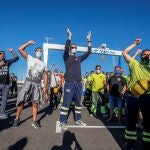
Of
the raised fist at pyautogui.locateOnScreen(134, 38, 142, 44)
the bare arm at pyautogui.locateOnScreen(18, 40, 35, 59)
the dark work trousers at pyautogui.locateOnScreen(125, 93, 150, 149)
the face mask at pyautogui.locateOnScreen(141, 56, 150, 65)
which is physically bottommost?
the dark work trousers at pyautogui.locateOnScreen(125, 93, 150, 149)

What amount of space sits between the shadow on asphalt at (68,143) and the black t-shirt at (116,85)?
3.01 meters

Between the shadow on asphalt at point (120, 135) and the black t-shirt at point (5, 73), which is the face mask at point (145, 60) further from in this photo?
the black t-shirt at point (5, 73)

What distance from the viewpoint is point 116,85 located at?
1006 centimetres

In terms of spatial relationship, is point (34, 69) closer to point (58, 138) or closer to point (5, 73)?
point (5, 73)

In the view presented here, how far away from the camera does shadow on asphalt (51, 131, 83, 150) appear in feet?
20.0

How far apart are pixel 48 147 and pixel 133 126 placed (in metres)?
1.74

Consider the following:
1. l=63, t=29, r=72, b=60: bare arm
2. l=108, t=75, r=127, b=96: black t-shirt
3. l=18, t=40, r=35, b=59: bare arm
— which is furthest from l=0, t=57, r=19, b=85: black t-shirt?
l=108, t=75, r=127, b=96: black t-shirt

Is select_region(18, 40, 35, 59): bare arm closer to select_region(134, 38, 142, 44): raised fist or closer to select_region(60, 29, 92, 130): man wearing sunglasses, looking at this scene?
select_region(60, 29, 92, 130): man wearing sunglasses

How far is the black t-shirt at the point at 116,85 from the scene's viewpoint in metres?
10.0

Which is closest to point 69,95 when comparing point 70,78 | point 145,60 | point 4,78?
point 70,78

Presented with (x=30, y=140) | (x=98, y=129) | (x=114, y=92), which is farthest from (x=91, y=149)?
(x=114, y=92)

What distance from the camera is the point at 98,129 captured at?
8.29 metres

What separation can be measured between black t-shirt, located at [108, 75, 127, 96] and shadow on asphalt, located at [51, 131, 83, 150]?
301 centimetres

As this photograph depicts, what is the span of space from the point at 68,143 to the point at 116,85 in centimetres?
401
